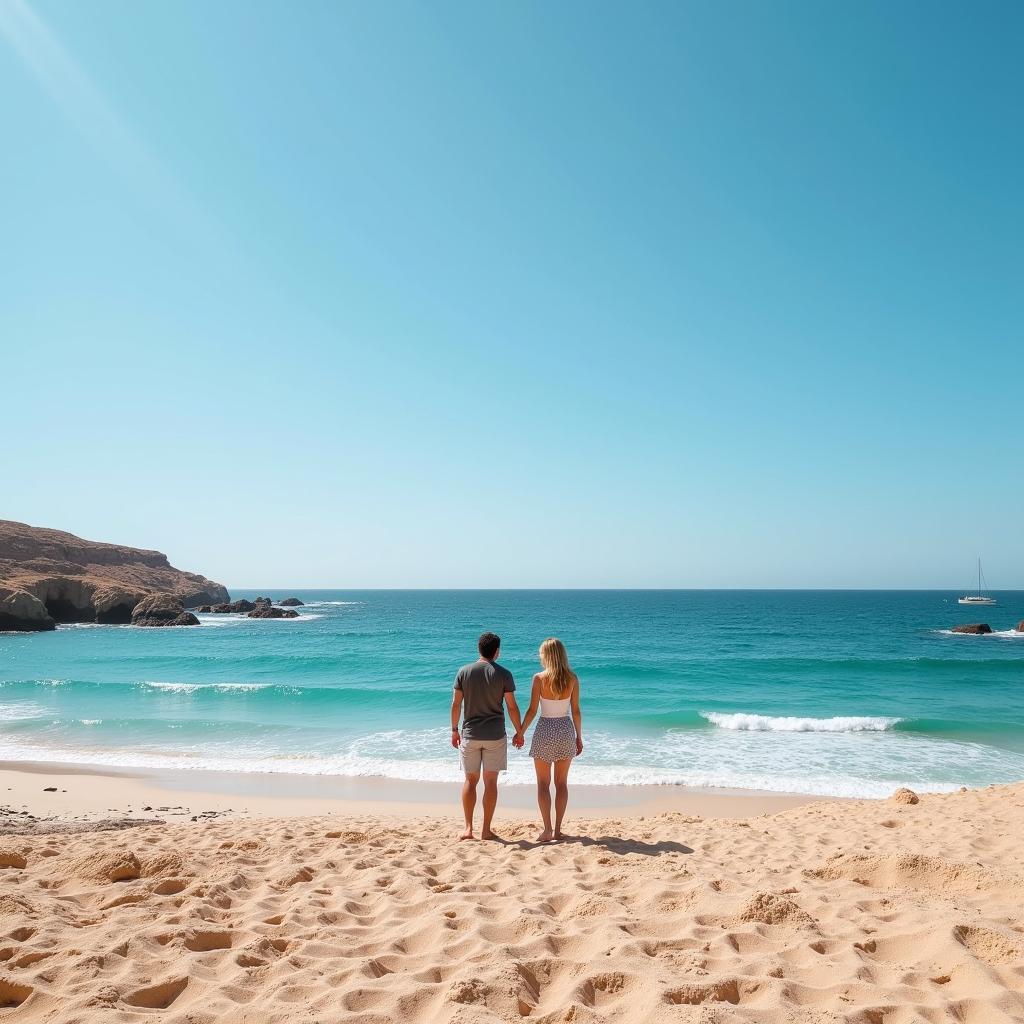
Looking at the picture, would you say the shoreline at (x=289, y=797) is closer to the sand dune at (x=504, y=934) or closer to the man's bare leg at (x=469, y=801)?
the man's bare leg at (x=469, y=801)

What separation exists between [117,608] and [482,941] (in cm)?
6234

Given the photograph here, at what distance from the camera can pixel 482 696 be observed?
614cm

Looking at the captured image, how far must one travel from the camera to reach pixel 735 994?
291 cm

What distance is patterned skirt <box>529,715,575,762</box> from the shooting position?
6.17 metres

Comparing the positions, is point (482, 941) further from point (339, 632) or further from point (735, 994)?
point (339, 632)

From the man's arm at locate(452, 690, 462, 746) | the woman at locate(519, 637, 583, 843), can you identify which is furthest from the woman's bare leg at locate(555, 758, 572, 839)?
the man's arm at locate(452, 690, 462, 746)

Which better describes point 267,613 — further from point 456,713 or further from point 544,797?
point 544,797

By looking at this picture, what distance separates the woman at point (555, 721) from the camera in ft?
19.9

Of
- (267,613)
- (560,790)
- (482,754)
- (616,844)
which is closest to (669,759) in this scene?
(616,844)

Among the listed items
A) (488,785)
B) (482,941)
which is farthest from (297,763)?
(482,941)

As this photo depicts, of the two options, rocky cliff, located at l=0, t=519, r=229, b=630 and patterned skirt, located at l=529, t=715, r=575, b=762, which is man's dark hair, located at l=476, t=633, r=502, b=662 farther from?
rocky cliff, located at l=0, t=519, r=229, b=630

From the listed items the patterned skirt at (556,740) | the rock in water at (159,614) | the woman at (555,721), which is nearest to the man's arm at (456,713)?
the woman at (555,721)

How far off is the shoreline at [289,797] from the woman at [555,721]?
3.00 meters

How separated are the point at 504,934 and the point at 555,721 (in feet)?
8.72
